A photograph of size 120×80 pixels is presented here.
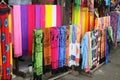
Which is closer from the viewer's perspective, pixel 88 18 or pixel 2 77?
pixel 2 77

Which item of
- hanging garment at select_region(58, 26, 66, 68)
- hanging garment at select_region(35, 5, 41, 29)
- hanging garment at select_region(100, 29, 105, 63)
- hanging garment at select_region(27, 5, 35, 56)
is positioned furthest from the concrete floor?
hanging garment at select_region(35, 5, 41, 29)

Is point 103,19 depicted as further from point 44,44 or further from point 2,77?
point 2,77

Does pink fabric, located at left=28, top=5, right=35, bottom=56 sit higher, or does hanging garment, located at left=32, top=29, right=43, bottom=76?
pink fabric, located at left=28, top=5, right=35, bottom=56

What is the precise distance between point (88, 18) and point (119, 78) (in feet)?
6.76

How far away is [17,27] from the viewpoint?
4988mm

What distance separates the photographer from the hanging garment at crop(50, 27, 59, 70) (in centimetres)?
529

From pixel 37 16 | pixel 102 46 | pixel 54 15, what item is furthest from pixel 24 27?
pixel 102 46

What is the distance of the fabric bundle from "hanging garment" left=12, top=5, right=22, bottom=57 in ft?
2.24

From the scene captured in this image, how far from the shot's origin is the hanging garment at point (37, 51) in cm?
488

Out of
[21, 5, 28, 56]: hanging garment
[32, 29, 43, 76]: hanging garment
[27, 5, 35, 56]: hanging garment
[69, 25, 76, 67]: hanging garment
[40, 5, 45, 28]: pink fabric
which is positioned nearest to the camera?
[32, 29, 43, 76]: hanging garment

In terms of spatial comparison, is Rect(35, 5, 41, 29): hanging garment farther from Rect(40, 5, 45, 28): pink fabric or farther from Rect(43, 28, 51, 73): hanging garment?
Rect(43, 28, 51, 73): hanging garment

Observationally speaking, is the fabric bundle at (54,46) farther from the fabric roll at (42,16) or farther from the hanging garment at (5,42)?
the hanging garment at (5,42)

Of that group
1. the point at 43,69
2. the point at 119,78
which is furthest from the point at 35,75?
the point at 119,78

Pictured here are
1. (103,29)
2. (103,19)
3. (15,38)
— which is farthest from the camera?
(103,19)
